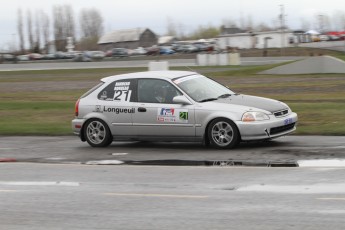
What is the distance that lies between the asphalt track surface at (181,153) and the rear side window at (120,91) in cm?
101

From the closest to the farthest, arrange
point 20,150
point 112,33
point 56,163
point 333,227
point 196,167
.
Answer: point 333,227 < point 196,167 < point 56,163 < point 20,150 < point 112,33

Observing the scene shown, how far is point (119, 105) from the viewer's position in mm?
13031

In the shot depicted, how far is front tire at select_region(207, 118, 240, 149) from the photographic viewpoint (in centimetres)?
1192

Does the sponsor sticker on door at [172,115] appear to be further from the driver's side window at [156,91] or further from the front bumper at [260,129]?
the front bumper at [260,129]

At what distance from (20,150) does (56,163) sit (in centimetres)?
224

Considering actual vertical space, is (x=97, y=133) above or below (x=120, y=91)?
below

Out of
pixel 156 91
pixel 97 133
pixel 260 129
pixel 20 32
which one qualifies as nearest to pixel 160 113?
pixel 156 91

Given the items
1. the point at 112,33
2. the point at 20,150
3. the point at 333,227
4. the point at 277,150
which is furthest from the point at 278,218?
the point at 112,33

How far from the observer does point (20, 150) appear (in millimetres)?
13477

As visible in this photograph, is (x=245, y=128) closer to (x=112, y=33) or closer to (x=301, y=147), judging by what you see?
(x=301, y=147)

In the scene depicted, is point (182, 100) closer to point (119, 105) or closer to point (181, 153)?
point (181, 153)

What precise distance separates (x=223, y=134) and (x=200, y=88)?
128cm

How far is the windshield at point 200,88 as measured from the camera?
12578 millimetres

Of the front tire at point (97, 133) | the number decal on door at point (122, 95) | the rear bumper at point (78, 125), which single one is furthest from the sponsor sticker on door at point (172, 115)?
the rear bumper at point (78, 125)
